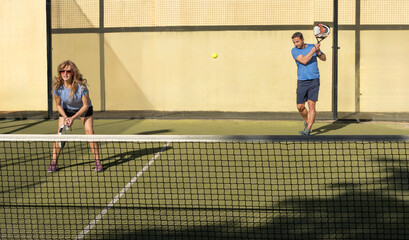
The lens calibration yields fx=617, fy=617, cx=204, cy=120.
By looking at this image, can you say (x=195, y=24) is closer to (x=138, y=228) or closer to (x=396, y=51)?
(x=396, y=51)

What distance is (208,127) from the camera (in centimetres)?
1239

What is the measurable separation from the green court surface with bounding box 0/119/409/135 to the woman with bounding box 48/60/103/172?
3.85 meters

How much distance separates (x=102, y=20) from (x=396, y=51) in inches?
279

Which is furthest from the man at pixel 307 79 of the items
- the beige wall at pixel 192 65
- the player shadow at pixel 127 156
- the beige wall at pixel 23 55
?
the beige wall at pixel 23 55

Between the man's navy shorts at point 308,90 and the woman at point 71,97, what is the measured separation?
13.3 feet

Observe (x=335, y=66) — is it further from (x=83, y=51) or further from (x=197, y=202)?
(x=197, y=202)

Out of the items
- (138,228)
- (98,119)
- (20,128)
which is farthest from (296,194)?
(98,119)

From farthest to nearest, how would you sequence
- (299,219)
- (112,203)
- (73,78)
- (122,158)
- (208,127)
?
(208,127) < (122,158) < (73,78) < (112,203) < (299,219)

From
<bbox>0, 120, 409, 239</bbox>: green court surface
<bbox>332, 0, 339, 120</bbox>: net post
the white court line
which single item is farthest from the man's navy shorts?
<bbox>332, 0, 339, 120</bbox>: net post

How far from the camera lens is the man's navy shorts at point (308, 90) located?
10.2 meters

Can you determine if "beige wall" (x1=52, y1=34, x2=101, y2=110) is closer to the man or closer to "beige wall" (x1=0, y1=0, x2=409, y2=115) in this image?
"beige wall" (x1=0, y1=0, x2=409, y2=115)

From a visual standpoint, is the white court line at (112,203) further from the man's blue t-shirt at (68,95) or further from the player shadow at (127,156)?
the man's blue t-shirt at (68,95)

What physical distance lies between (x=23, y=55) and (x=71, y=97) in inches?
336

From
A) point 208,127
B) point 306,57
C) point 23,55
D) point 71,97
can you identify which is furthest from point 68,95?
point 23,55
